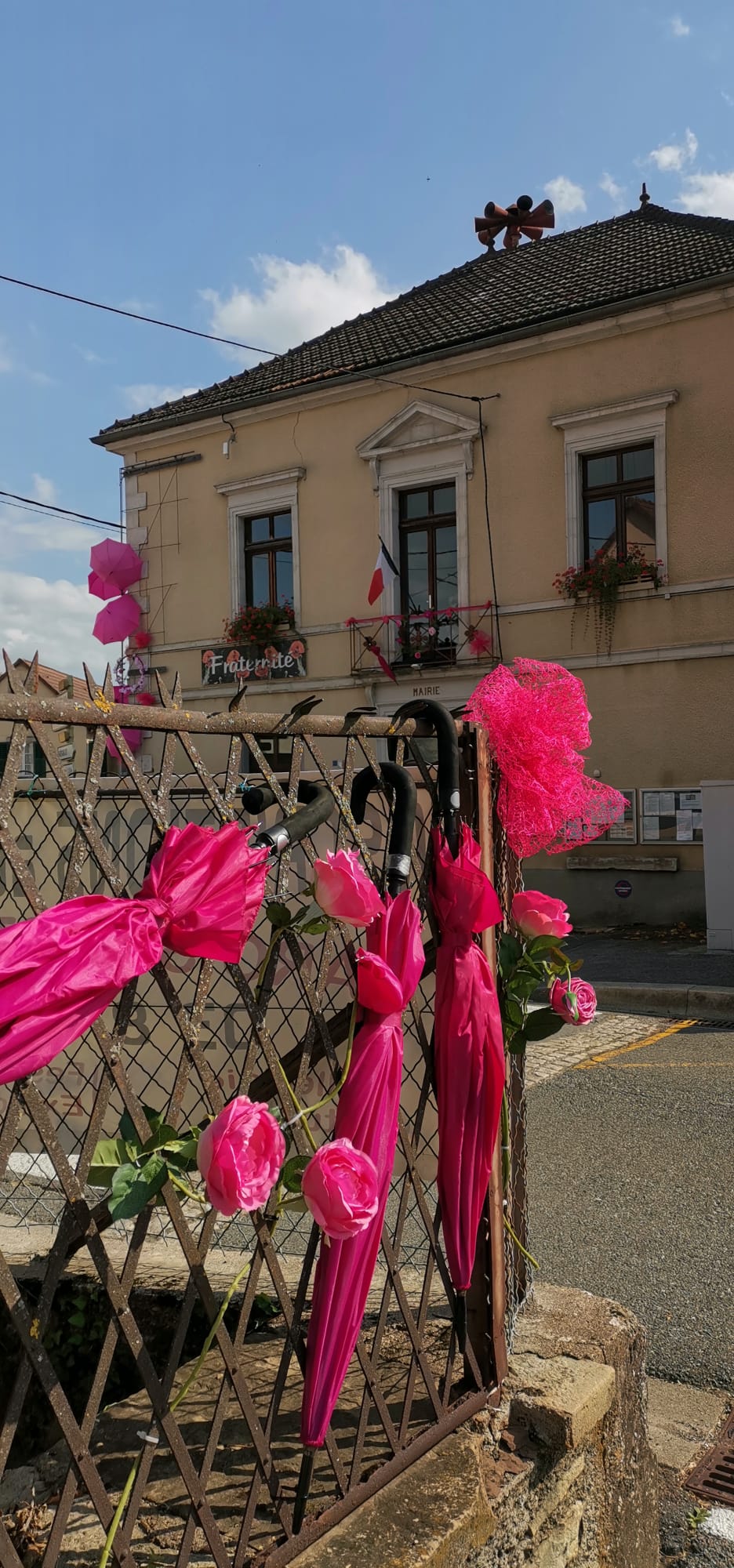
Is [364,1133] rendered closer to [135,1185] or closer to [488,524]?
[135,1185]

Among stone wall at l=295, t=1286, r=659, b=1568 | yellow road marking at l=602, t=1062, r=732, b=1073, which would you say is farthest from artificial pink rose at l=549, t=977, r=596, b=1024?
yellow road marking at l=602, t=1062, r=732, b=1073

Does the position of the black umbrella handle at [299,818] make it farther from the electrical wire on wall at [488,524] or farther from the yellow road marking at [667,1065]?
the electrical wire on wall at [488,524]

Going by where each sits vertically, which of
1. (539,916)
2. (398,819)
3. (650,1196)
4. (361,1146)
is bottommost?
(650,1196)

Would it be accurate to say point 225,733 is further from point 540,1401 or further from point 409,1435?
point 540,1401

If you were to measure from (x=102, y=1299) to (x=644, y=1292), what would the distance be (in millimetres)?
1903

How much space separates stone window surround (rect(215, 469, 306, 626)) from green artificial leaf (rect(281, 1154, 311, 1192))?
16.6 metres

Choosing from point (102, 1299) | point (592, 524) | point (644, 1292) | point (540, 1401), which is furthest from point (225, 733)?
point (592, 524)

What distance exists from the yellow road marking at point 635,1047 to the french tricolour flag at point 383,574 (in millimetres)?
9183

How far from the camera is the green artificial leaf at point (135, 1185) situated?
1.50 meters

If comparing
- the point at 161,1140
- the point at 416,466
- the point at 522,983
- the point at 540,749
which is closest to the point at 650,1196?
the point at 522,983

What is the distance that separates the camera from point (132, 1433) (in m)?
2.19

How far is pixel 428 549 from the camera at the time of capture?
56.0 ft

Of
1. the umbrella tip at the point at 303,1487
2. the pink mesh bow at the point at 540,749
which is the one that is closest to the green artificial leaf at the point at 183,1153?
the umbrella tip at the point at 303,1487

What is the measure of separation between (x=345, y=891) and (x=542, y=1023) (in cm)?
88
